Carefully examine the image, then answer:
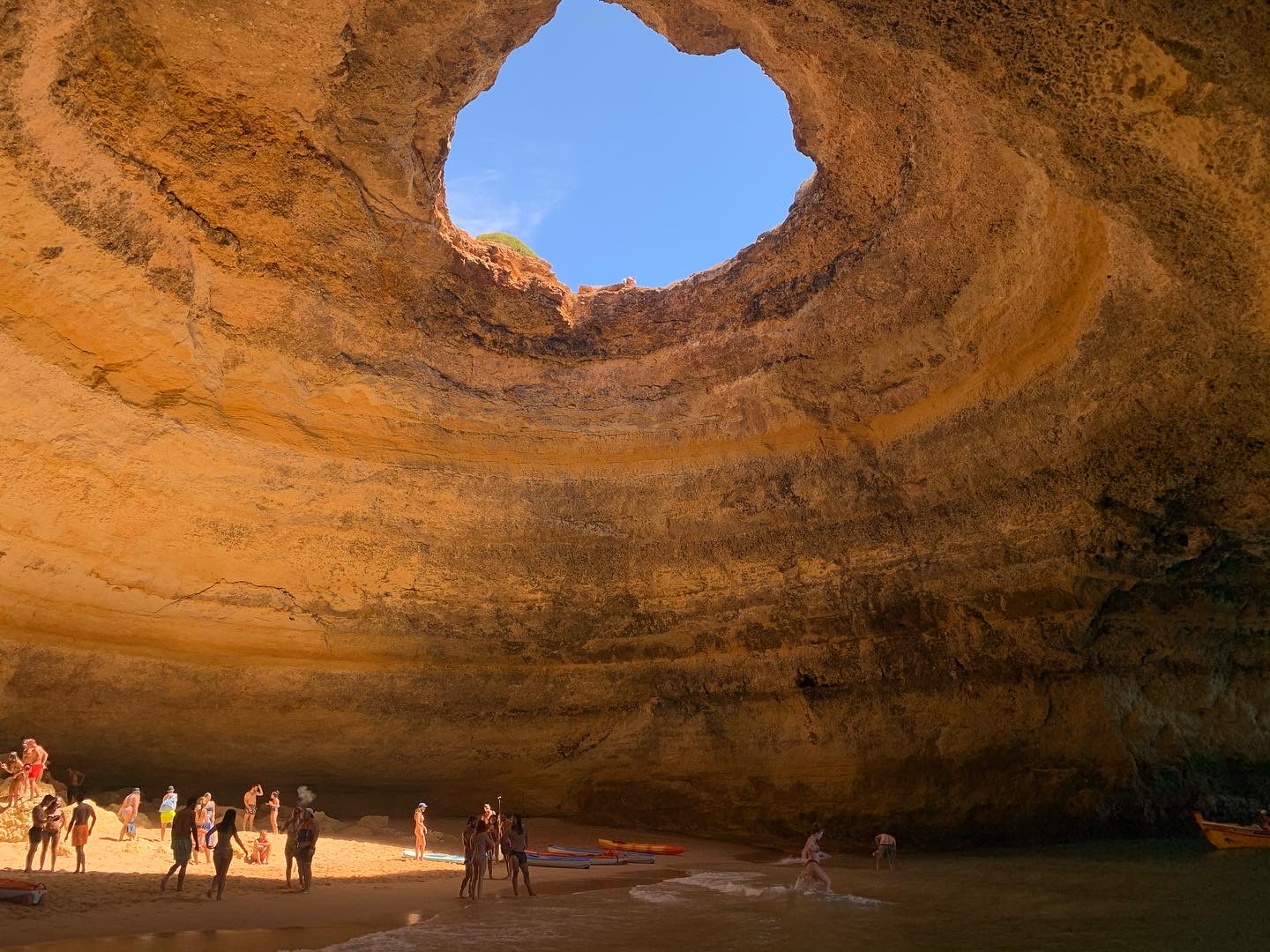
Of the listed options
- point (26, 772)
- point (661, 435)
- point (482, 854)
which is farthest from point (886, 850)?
point (26, 772)

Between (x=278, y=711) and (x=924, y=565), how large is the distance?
28.4 ft

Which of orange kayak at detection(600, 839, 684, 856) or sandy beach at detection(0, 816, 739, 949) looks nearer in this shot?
sandy beach at detection(0, 816, 739, 949)

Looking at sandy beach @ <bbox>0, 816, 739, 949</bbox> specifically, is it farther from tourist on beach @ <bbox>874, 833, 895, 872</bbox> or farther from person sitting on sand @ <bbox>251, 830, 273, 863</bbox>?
tourist on beach @ <bbox>874, 833, 895, 872</bbox>

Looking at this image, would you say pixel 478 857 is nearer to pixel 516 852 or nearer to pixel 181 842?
pixel 516 852

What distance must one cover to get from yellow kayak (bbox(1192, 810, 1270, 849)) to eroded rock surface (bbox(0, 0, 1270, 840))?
23.5 inches

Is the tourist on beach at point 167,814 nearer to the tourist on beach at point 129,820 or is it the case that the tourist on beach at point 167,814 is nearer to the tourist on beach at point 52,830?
the tourist on beach at point 129,820

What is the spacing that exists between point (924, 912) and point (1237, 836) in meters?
5.11

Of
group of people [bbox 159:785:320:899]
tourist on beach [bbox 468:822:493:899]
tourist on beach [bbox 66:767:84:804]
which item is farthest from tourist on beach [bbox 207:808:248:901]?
tourist on beach [bbox 66:767:84:804]

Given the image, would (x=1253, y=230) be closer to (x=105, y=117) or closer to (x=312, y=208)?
(x=312, y=208)

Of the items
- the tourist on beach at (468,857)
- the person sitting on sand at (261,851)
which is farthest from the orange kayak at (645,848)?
the person sitting on sand at (261,851)

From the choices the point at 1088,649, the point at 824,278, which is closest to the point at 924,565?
the point at 1088,649

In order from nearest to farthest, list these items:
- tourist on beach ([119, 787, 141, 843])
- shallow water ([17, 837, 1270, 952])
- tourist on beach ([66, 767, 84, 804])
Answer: shallow water ([17, 837, 1270, 952]) → tourist on beach ([119, 787, 141, 843]) → tourist on beach ([66, 767, 84, 804])

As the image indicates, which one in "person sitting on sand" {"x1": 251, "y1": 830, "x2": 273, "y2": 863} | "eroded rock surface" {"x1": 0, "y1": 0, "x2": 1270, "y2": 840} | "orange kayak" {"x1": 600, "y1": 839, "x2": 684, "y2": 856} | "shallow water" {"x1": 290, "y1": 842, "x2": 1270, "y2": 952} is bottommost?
"shallow water" {"x1": 290, "y1": 842, "x2": 1270, "y2": 952}

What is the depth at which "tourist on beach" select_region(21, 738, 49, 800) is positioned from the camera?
27.2ft
